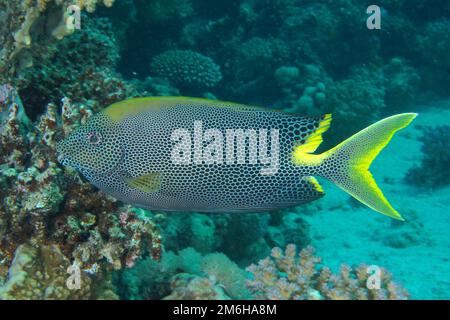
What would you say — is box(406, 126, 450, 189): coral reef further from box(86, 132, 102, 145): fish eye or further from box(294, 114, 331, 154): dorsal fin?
box(86, 132, 102, 145): fish eye

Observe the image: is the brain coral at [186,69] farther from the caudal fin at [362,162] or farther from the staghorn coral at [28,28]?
the caudal fin at [362,162]

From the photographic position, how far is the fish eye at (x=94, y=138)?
2359 mm

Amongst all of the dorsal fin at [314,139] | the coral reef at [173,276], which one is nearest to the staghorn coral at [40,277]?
the coral reef at [173,276]

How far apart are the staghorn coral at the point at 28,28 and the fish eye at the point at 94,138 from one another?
1.52 m

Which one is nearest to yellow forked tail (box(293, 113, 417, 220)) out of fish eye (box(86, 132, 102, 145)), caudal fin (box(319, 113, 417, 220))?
caudal fin (box(319, 113, 417, 220))

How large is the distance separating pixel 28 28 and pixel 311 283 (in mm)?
3130

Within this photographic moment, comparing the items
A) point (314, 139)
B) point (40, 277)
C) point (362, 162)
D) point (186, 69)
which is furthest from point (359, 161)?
point (186, 69)

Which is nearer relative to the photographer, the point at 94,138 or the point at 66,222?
the point at 94,138

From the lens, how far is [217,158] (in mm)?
2369

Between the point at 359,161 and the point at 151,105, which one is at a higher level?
the point at 151,105

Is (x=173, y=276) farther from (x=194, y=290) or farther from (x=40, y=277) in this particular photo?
(x=40, y=277)

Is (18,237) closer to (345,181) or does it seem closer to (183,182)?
(183,182)
